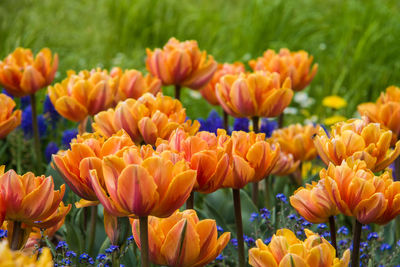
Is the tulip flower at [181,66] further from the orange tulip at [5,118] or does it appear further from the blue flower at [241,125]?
the orange tulip at [5,118]

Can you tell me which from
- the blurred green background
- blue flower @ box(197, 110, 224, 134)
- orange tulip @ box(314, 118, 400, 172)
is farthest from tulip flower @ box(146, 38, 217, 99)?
the blurred green background

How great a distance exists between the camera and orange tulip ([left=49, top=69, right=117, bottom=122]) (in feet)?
7.38

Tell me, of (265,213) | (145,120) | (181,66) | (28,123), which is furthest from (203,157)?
(28,123)

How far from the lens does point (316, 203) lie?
1.52m

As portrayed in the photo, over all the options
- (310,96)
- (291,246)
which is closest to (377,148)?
(291,246)

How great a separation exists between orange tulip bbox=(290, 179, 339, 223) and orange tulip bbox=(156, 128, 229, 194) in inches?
8.2

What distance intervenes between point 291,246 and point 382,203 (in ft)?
1.08

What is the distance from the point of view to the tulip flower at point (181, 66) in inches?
101

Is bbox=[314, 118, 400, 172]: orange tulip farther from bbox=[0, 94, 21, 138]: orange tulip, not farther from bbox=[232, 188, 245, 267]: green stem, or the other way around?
bbox=[0, 94, 21, 138]: orange tulip

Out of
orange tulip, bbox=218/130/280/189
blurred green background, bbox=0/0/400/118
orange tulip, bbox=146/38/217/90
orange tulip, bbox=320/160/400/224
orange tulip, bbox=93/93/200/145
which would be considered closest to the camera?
orange tulip, bbox=320/160/400/224

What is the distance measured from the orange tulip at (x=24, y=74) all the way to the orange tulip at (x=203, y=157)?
116cm

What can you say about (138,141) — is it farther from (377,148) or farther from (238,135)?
(377,148)

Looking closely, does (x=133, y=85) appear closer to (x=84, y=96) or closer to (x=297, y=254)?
(x=84, y=96)

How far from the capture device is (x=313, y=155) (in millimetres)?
2734
